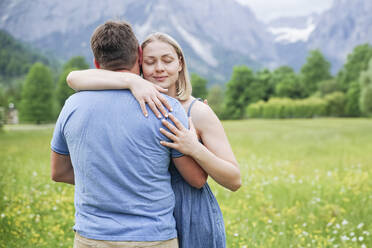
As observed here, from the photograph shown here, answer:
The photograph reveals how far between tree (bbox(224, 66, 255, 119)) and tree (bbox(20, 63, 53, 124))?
114 feet

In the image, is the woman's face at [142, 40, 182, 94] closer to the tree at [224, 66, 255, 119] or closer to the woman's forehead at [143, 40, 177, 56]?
the woman's forehead at [143, 40, 177, 56]

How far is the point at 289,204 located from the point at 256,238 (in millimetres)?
2343

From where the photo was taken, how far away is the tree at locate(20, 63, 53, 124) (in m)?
50.0

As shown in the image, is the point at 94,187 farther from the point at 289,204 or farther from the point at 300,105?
the point at 300,105

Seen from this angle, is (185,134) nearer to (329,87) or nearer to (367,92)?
(367,92)

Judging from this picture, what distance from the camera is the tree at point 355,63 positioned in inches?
2349

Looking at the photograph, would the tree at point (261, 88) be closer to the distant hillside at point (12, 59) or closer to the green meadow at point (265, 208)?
the green meadow at point (265, 208)

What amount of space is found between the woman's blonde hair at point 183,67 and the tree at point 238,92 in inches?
2704

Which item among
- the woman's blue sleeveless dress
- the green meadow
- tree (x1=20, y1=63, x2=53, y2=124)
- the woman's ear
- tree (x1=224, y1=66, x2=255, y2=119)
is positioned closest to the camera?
the woman's blue sleeveless dress

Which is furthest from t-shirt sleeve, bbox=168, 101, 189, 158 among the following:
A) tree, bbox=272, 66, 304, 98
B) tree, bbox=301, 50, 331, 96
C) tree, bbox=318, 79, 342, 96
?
tree, bbox=301, 50, 331, 96

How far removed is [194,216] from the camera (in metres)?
2.42

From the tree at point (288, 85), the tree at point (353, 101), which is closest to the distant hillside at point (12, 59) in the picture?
the tree at point (288, 85)

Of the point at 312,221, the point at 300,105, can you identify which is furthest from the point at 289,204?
the point at 300,105

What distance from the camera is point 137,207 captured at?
2.05 meters
